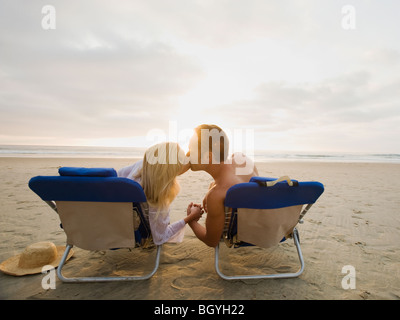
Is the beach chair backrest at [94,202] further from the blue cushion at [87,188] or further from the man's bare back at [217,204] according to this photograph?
the man's bare back at [217,204]

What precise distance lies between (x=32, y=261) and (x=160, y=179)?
1804mm

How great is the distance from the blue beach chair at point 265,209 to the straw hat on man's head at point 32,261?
2.00 metres

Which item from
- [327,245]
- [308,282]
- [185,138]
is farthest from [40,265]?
[327,245]

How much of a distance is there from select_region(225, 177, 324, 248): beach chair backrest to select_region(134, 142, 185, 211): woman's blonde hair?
62 centimetres

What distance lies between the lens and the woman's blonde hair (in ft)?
7.21

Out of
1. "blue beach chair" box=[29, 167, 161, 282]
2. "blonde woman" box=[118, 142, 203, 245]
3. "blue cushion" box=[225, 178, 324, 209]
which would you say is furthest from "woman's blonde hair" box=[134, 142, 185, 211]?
"blue cushion" box=[225, 178, 324, 209]

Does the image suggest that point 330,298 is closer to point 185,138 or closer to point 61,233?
point 185,138

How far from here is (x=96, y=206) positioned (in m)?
2.09

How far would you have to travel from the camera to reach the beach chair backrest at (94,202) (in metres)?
1.89

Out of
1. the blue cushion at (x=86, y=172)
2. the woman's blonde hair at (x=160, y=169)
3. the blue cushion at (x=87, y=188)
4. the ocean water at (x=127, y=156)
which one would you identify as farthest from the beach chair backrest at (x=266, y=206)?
the ocean water at (x=127, y=156)

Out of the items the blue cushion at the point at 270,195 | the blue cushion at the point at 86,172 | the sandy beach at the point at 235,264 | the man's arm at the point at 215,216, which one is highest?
the blue cushion at the point at 86,172

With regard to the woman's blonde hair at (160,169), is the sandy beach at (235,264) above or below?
below

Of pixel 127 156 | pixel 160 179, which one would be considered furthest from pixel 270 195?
pixel 127 156
